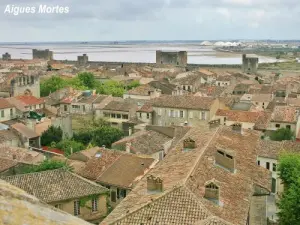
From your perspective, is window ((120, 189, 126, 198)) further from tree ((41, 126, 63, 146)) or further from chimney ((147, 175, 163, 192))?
tree ((41, 126, 63, 146))

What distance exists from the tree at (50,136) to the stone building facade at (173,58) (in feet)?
342

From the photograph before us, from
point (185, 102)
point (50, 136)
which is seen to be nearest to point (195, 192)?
point (50, 136)

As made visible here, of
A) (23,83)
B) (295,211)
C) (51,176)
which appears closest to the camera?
(295,211)

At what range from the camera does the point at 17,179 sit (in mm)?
22250

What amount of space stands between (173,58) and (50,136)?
4312 inches

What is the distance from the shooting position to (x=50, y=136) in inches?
1761

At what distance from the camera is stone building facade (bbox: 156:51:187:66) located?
146750 millimetres

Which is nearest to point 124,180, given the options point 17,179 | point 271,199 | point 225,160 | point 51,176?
point 51,176

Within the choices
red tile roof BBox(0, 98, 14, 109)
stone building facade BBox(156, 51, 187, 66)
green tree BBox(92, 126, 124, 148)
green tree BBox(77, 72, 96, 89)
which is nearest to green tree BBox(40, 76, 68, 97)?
green tree BBox(77, 72, 96, 89)

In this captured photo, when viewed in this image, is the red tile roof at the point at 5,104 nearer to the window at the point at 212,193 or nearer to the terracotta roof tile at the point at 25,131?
the terracotta roof tile at the point at 25,131

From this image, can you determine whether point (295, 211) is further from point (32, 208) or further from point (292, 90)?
point (292, 90)

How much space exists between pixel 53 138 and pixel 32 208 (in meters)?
43.0

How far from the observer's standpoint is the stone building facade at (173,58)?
14675 cm

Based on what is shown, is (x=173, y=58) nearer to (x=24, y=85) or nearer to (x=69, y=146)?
(x=24, y=85)
